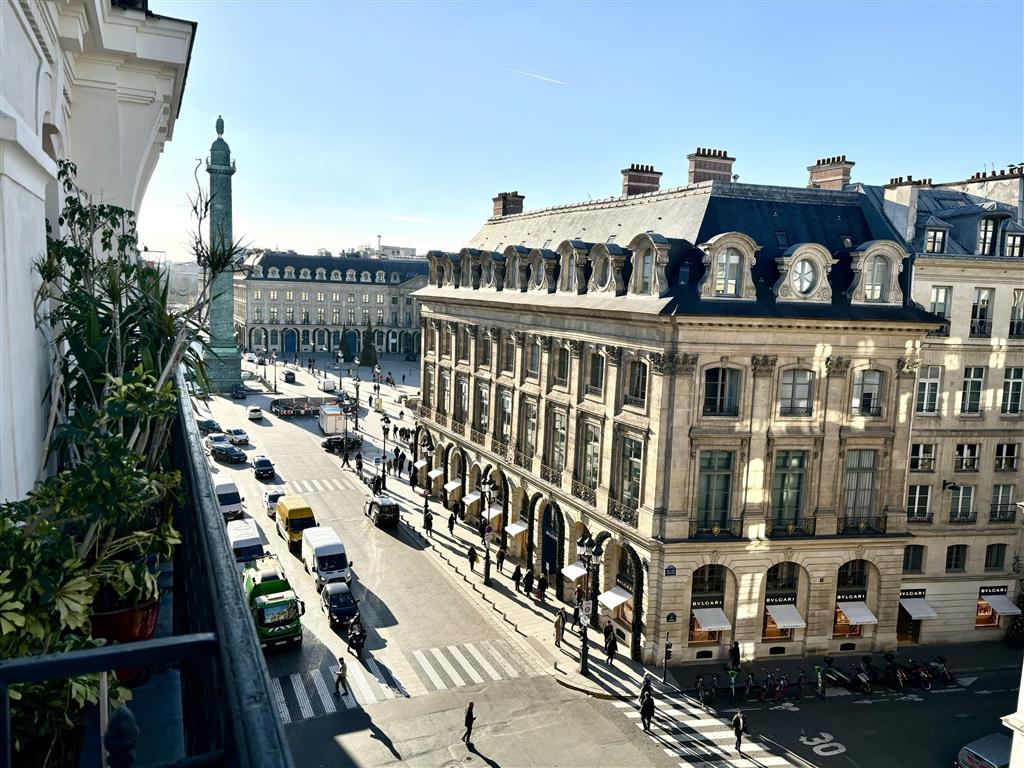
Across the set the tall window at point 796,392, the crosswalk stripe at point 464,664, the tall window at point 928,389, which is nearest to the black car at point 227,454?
the crosswalk stripe at point 464,664

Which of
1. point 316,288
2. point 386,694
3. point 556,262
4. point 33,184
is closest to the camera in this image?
point 33,184

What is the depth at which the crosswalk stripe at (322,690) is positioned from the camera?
28.1 m

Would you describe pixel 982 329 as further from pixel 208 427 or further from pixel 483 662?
pixel 208 427

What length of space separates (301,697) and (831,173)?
114 ft

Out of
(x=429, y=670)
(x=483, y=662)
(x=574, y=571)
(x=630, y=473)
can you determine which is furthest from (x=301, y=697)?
(x=630, y=473)

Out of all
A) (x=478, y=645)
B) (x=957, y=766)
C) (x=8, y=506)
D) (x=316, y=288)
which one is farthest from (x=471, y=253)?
(x=316, y=288)

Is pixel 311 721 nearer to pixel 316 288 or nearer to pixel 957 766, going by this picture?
pixel 957 766

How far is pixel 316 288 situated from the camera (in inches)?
5620

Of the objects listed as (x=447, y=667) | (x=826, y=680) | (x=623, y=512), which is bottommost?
(x=826, y=680)

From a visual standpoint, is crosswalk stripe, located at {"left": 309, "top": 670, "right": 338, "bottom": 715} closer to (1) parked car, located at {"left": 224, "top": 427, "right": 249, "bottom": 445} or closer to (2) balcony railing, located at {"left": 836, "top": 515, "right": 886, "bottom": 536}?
(2) balcony railing, located at {"left": 836, "top": 515, "right": 886, "bottom": 536}

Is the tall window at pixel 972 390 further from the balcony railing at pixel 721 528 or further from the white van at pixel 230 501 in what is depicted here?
the white van at pixel 230 501

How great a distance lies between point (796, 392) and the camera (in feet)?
111

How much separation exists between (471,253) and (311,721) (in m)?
32.8

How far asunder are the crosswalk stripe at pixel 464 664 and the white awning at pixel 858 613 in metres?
16.1
